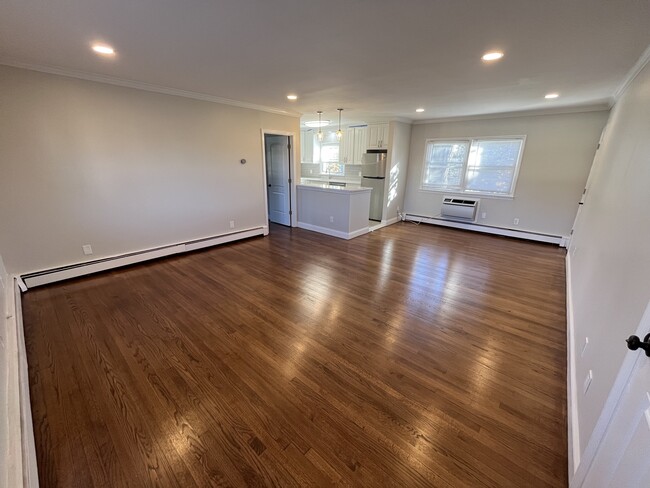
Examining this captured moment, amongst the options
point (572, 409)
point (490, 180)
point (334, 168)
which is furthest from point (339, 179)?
point (572, 409)

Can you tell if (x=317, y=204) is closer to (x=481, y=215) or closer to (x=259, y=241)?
(x=259, y=241)

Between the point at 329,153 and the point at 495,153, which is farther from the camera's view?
the point at 329,153

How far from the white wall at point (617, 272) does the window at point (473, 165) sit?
2829 mm

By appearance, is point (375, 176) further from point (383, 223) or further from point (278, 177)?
point (278, 177)

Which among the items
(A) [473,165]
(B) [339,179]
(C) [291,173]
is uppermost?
(A) [473,165]

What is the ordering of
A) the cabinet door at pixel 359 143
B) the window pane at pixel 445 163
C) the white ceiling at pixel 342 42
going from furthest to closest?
the cabinet door at pixel 359 143
the window pane at pixel 445 163
the white ceiling at pixel 342 42

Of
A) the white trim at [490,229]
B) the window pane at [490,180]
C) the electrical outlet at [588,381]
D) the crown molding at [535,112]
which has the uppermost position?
the crown molding at [535,112]

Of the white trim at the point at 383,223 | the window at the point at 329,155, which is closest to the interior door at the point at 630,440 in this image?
the white trim at the point at 383,223

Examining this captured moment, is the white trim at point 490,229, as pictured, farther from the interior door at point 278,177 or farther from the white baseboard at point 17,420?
the white baseboard at point 17,420

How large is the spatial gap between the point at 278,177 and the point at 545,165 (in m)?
5.16

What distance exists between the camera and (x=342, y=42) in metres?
1.99

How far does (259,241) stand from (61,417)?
3560 millimetres

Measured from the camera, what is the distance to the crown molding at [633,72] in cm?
209

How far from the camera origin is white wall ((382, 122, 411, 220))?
19.0 ft
